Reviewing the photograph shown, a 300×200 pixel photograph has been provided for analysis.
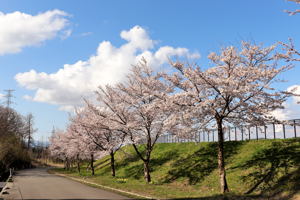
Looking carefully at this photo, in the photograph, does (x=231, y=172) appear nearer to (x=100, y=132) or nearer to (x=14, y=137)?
(x=100, y=132)

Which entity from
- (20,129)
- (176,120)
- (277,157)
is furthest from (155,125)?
(20,129)

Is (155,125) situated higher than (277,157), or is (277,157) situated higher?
(155,125)

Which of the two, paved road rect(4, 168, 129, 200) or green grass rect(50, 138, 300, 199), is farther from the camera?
paved road rect(4, 168, 129, 200)

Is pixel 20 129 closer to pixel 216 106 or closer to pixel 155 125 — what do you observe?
pixel 155 125

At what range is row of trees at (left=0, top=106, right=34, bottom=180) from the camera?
44.9 metres

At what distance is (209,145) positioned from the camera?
2636cm

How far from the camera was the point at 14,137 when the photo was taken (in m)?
56.7

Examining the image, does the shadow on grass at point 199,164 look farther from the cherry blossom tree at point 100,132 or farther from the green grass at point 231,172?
the cherry blossom tree at point 100,132

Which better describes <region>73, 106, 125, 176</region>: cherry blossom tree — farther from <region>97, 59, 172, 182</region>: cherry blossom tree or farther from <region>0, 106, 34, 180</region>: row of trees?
<region>0, 106, 34, 180</region>: row of trees

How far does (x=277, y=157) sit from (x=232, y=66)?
675cm

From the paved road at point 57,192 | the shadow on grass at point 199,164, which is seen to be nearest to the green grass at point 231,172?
the shadow on grass at point 199,164

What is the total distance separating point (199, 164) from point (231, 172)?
4.24 metres

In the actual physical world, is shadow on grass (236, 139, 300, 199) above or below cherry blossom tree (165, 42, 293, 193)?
below

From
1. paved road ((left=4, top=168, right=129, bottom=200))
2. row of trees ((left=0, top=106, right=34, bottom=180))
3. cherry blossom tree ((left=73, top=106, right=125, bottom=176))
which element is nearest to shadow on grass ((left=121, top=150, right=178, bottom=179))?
cherry blossom tree ((left=73, top=106, right=125, bottom=176))
